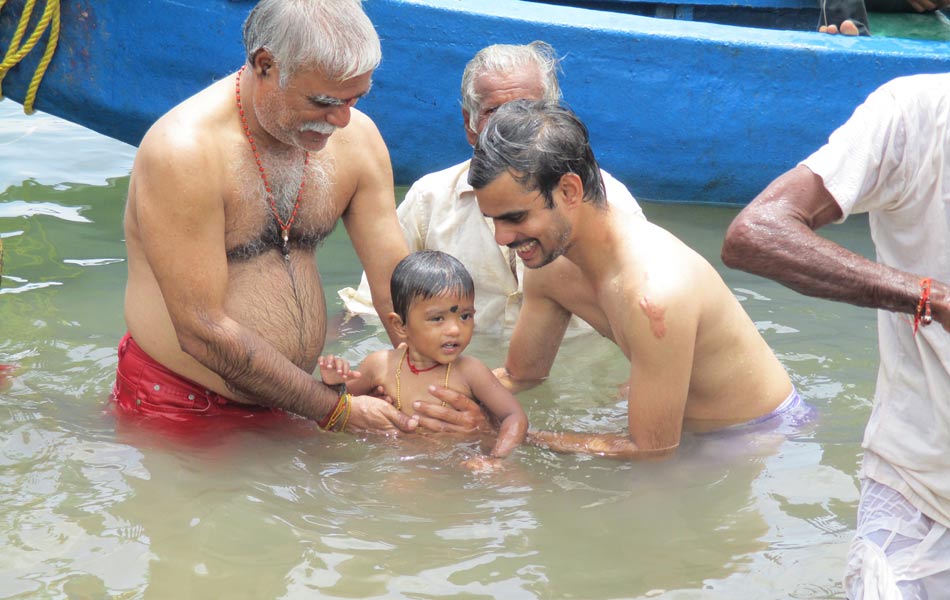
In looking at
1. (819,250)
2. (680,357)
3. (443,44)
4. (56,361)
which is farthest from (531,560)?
(443,44)

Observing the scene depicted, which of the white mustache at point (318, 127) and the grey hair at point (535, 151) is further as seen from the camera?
the white mustache at point (318, 127)

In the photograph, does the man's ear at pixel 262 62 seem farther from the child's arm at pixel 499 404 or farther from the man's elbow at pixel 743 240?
the man's elbow at pixel 743 240

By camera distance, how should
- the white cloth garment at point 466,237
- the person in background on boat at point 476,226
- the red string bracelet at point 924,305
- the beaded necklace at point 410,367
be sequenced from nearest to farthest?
1. the red string bracelet at point 924,305
2. the beaded necklace at point 410,367
3. the person in background on boat at point 476,226
4. the white cloth garment at point 466,237

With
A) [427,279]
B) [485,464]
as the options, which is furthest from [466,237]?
[485,464]

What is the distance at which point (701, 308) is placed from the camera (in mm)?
3596

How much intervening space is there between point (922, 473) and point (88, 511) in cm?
261

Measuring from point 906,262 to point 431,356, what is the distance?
6.48 feet

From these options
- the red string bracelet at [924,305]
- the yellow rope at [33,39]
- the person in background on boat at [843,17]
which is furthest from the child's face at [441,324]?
→ the person in background on boat at [843,17]

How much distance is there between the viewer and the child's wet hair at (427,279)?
13.4 ft

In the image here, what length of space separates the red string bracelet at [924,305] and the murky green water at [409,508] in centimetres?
131

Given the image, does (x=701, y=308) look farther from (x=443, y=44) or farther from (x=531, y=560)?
(x=443, y=44)

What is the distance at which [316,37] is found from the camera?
11.7 ft

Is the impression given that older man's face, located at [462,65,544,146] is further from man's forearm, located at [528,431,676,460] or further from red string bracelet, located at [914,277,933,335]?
red string bracelet, located at [914,277,933,335]

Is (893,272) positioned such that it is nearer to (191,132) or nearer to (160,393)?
(191,132)
